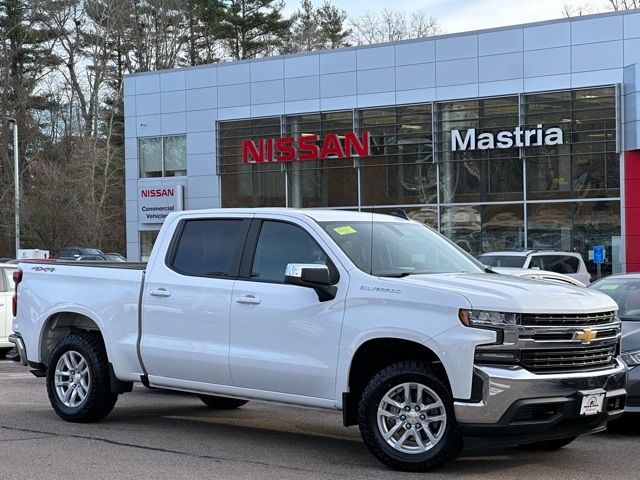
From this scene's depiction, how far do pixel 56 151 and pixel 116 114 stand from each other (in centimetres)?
443

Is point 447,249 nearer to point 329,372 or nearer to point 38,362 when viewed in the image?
point 329,372

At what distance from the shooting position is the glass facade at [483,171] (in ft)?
102

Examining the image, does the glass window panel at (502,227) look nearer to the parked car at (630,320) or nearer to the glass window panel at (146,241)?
the glass window panel at (146,241)

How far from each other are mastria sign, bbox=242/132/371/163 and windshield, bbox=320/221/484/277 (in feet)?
87.6

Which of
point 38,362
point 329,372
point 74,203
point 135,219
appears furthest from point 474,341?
point 74,203

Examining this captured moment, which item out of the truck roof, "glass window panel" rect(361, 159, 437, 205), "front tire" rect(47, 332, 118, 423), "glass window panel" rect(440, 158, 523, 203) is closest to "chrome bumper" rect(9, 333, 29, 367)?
"front tire" rect(47, 332, 118, 423)

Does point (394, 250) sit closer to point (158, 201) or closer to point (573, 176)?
point (573, 176)

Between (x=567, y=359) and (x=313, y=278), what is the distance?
77.2 inches

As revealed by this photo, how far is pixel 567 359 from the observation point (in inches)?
287

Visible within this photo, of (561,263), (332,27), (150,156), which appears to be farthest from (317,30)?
(561,263)

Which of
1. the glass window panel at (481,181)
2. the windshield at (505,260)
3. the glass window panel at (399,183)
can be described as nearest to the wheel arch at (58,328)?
the windshield at (505,260)

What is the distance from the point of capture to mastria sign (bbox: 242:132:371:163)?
3559 centimetres

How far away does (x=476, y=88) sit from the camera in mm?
32750

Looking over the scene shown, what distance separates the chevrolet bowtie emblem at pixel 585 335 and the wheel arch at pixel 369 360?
1.06 meters
